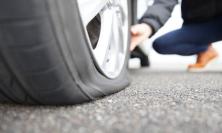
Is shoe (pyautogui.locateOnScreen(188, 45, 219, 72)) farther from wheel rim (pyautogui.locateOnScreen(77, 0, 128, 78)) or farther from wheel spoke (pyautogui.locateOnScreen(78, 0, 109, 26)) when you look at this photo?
wheel spoke (pyautogui.locateOnScreen(78, 0, 109, 26))

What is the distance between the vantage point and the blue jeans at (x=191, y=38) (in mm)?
2055

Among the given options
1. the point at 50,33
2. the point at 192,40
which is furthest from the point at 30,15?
the point at 192,40

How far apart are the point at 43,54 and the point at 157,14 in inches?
46.9

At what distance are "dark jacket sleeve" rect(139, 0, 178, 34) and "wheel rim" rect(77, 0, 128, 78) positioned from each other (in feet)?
1.43

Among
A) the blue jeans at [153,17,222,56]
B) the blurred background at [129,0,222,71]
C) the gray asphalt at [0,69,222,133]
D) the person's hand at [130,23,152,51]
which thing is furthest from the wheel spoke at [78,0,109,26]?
the blurred background at [129,0,222,71]

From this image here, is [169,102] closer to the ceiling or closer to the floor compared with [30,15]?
closer to the floor

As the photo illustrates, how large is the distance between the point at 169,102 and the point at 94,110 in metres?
0.16

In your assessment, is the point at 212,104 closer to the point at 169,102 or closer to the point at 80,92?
the point at 169,102

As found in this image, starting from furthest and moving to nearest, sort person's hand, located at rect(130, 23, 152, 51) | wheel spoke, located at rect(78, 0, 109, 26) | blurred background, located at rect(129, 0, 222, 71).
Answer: blurred background, located at rect(129, 0, 222, 71), person's hand, located at rect(130, 23, 152, 51), wheel spoke, located at rect(78, 0, 109, 26)

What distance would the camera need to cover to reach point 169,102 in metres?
0.76

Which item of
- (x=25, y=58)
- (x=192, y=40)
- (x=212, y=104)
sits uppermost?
(x=25, y=58)

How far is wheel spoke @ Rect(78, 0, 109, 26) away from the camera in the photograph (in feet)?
2.58

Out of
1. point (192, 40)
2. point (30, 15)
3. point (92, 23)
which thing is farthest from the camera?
point (192, 40)

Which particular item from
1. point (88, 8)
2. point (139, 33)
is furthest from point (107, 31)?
point (139, 33)
